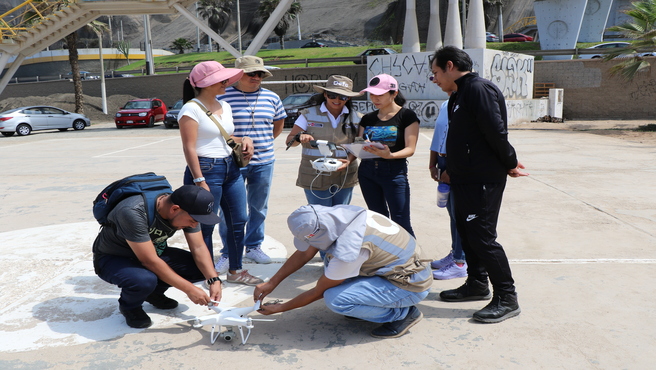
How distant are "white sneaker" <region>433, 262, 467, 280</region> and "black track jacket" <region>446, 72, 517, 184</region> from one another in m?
1.12

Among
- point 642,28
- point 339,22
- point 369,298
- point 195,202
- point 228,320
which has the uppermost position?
point 339,22

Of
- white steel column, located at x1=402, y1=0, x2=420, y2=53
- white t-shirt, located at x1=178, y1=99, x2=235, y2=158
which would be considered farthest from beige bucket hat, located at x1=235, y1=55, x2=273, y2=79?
white steel column, located at x1=402, y1=0, x2=420, y2=53

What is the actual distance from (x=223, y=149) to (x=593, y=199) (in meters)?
5.31

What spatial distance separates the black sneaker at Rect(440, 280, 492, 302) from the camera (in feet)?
12.9

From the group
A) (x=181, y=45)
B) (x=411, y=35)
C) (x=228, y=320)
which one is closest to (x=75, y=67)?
(x=411, y=35)

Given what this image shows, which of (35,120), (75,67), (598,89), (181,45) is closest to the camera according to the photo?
(35,120)

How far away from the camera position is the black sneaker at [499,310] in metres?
3.56

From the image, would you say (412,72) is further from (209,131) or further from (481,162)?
(481,162)

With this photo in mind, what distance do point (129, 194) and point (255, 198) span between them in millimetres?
1535

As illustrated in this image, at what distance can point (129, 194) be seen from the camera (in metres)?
3.37

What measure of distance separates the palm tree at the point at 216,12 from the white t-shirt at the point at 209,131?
236 feet

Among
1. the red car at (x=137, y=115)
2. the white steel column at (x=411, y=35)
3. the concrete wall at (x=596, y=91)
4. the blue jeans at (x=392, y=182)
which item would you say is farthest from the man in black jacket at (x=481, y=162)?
the red car at (x=137, y=115)

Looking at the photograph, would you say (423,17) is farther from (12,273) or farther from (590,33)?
(12,273)

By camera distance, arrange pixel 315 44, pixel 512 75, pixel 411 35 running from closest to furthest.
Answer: pixel 512 75, pixel 411 35, pixel 315 44
